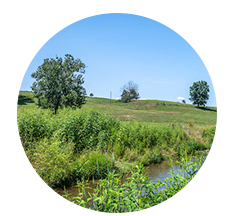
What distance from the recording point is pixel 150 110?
5293 millimetres

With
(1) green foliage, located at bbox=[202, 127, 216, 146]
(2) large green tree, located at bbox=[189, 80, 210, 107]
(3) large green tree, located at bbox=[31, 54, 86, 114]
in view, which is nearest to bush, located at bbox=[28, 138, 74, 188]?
(3) large green tree, located at bbox=[31, 54, 86, 114]

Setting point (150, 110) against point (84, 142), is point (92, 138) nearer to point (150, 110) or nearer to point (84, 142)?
point (84, 142)

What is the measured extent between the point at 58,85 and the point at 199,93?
2.99m

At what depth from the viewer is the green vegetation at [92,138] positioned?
489 centimetres

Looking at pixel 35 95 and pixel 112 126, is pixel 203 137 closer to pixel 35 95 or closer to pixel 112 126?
pixel 112 126

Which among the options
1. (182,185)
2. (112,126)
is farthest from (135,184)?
(112,126)

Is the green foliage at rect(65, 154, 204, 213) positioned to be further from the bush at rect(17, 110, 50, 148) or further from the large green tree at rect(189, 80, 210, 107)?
the bush at rect(17, 110, 50, 148)

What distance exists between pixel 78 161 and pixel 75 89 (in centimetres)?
163

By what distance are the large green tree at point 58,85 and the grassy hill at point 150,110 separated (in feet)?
0.70

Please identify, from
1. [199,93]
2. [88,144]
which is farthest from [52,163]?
[199,93]

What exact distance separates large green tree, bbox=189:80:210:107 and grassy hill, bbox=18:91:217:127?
8.4 inches

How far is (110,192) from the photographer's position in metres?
3.29

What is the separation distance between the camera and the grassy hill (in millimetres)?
Answer: 4824

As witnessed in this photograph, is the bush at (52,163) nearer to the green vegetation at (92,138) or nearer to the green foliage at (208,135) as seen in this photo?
the green vegetation at (92,138)
